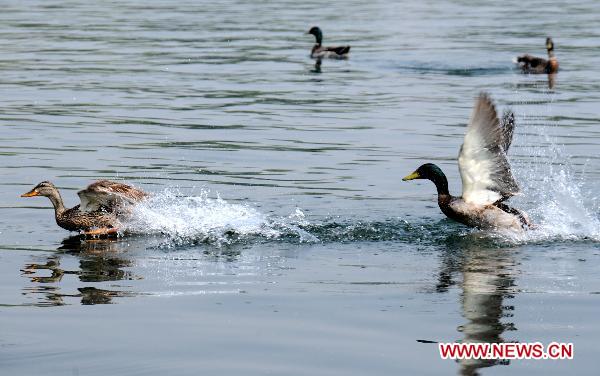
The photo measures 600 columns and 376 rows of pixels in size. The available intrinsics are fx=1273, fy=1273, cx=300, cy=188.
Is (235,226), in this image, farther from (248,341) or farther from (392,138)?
(392,138)

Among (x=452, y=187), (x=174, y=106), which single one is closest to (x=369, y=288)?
(x=452, y=187)

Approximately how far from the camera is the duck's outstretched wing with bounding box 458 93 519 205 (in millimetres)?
13461

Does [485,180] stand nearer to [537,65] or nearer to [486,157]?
[486,157]

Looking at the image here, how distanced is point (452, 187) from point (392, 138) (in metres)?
4.21

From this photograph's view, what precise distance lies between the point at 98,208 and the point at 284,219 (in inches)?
83.6

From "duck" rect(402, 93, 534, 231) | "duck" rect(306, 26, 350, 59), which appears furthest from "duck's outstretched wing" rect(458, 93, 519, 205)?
"duck" rect(306, 26, 350, 59)

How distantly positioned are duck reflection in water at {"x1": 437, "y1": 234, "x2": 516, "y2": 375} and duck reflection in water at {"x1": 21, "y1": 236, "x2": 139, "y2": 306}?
9.64ft

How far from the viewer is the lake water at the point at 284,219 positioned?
9391 millimetres

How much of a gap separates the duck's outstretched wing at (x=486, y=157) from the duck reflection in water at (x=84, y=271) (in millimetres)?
3869

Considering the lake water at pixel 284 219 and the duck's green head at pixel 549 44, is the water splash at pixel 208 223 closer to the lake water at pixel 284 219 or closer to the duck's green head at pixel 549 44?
the lake water at pixel 284 219

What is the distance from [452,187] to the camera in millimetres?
17344

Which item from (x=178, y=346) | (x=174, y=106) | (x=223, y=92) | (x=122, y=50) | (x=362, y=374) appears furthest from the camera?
(x=122, y=50)

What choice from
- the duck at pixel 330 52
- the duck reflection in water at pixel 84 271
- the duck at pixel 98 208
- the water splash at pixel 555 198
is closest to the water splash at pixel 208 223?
the duck at pixel 98 208

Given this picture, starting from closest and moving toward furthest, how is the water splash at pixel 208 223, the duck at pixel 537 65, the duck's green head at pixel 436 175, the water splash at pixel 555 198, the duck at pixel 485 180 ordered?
the duck at pixel 485 180
the water splash at pixel 208 223
the water splash at pixel 555 198
the duck's green head at pixel 436 175
the duck at pixel 537 65
